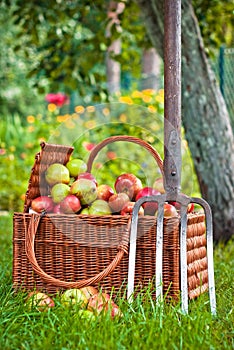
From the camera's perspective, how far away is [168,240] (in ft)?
8.26

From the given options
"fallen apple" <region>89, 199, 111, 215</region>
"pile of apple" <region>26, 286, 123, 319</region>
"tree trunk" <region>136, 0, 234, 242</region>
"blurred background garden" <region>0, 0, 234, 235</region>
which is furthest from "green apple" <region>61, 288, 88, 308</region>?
"tree trunk" <region>136, 0, 234, 242</region>

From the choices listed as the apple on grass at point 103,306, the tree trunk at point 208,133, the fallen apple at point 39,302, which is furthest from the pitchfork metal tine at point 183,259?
the tree trunk at point 208,133

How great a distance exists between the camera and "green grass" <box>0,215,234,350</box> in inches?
76.9

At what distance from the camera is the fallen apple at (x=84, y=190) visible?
2646 millimetres

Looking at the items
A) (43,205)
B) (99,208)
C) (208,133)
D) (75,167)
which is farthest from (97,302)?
(208,133)

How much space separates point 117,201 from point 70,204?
0.62 ft

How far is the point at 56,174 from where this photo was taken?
107 inches

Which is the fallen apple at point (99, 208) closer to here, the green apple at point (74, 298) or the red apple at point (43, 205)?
the red apple at point (43, 205)

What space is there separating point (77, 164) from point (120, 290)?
59 cm

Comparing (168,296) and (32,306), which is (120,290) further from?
(32,306)

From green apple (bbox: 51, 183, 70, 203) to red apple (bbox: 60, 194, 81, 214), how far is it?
3cm

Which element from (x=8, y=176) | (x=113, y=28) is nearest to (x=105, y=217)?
(x=113, y=28)

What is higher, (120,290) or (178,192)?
(178,192)

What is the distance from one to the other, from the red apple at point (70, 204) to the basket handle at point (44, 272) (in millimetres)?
91
